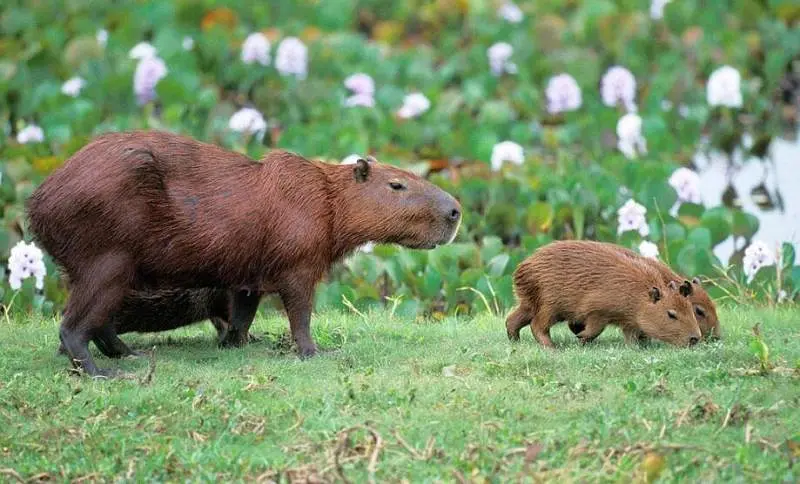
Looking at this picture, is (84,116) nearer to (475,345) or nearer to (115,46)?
(115,46)

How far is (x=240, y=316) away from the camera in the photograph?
785cm

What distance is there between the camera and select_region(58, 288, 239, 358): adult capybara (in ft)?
25.8

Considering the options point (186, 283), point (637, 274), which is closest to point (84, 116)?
point (186, 283)

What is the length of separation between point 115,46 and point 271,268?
8.06 metres

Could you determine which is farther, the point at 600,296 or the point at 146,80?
the point at 146,80

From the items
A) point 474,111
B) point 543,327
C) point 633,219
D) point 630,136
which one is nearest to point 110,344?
point 543,327

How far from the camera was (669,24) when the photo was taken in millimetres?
16312

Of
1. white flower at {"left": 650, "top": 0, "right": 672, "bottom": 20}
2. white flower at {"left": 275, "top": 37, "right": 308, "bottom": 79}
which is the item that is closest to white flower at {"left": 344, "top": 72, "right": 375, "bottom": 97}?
white flower at {"left": 275, "top": 37, "right": 308, "bottom": 79}

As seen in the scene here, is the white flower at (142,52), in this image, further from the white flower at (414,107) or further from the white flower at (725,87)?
the white flower at (725,87)

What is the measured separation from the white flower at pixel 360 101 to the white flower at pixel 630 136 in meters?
→ 2.32

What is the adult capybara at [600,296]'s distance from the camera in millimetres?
7562

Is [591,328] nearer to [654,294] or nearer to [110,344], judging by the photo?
[654,294]

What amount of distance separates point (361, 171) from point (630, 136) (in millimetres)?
5570

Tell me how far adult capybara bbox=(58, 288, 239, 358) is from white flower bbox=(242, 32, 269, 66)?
23.1ft
